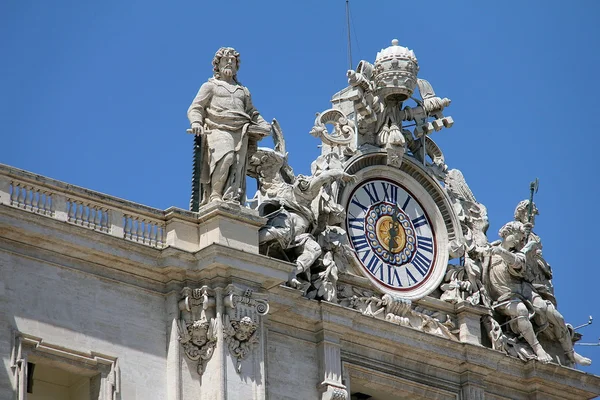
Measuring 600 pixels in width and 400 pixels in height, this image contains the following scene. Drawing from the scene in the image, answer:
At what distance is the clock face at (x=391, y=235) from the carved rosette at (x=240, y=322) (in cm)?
289

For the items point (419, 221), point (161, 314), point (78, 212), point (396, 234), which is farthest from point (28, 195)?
point (419, 221)

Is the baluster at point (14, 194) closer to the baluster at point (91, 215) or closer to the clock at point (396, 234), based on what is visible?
the baluster at point (91, 215)

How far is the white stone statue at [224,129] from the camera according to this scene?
36250 mm

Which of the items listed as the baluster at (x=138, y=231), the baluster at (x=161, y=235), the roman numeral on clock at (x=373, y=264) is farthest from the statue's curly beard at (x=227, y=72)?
the roman numeral on clock at (x=373, y=264)

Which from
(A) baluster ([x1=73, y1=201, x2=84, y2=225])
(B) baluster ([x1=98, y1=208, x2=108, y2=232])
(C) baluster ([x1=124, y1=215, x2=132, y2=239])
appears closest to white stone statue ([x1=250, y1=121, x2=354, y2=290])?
(C) baluster ([x1=124, y1=215, x2=132, y2=239])

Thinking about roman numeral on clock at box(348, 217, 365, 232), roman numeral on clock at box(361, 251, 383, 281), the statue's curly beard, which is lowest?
roman numeral on clock at box(361, 251, 383, 281)

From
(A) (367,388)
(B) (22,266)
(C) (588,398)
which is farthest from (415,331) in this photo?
(B) (22,266)

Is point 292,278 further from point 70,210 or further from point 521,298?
point 521,298

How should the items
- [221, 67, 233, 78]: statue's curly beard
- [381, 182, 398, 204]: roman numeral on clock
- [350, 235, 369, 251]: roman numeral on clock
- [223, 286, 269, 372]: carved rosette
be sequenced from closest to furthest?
[223, 286, 269, 372]: carved rosette < [221, 67, 233, 78]: statue's curly beard < [350, 235, 369, 251]: roman numeral on clock < [381, 182, 398, 204]: roman numeral on clock

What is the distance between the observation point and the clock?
126ft

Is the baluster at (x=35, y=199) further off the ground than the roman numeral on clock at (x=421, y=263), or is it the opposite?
the roman numeral on clock at (x=421, y=263)

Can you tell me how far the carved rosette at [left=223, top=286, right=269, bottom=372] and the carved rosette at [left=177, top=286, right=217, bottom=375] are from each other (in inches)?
7.8

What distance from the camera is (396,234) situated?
38812 mm

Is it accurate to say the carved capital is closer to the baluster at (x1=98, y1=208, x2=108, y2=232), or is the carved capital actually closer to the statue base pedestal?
the statue base pedestal
